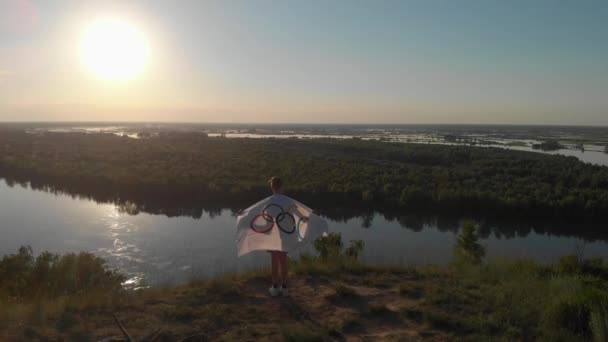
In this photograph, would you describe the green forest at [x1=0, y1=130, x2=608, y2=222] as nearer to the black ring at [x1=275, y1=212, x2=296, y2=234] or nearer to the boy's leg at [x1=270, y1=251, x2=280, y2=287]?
the boy's leg at [x1=270, y1=251, x2=280, y2=287]

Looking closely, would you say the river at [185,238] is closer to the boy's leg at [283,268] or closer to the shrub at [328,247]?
the shrub at [328,247]

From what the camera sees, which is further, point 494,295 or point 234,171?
point 234,171

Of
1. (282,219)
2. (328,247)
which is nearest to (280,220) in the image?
(282,219)

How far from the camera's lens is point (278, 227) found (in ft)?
19.3

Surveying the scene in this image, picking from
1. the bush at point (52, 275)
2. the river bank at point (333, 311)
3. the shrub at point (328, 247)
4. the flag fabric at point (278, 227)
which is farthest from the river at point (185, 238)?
the flag fabric at point (278, 227)

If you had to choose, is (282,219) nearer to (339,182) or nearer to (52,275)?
(52,275)

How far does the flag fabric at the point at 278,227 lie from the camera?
587 centimetres

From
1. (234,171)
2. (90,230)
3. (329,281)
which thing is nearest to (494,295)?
(329,281)

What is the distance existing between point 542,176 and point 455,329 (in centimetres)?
3586

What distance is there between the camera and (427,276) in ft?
24.0

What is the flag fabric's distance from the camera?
19.2 feet

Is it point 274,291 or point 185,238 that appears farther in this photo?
point 185,238

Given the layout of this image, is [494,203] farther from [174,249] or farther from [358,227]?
[174,249]

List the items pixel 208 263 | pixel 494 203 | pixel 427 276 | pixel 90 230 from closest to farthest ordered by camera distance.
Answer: pixel 427 276, pixel 208 263, pixel 90 230, pixel 494 203
